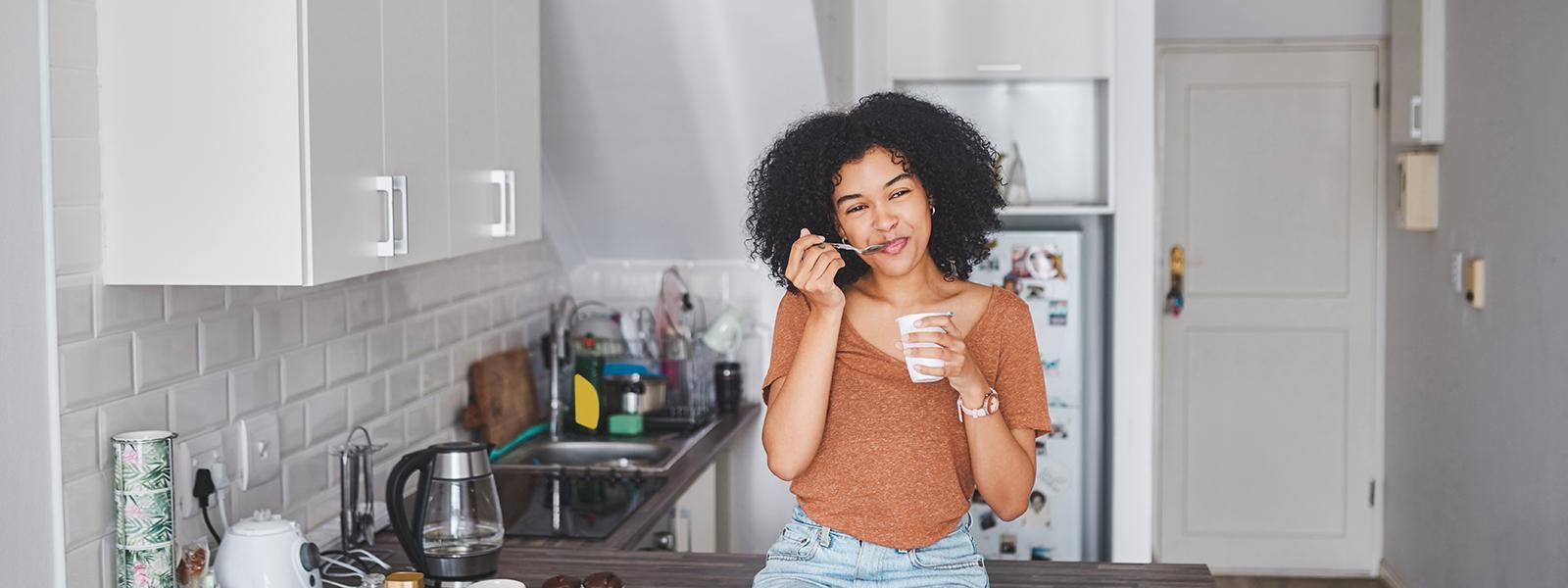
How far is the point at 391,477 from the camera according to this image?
7.07 ft

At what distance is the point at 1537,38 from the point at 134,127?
3312 millimetres

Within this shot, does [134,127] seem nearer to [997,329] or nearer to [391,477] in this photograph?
[391,477]

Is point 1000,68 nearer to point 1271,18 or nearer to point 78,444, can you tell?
point 1271,18

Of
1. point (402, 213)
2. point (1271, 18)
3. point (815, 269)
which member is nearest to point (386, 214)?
point (402, 213)

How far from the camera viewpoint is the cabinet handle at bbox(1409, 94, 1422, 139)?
4.51m

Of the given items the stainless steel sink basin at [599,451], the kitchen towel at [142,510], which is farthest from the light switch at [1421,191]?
the kitchen towel at [142,510]

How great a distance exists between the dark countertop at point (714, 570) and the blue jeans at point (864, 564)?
0.79 feet

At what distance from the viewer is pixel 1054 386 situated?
13.3ft

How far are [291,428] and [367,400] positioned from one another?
0.32 m

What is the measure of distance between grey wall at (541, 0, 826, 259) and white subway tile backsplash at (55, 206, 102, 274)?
1.65 m

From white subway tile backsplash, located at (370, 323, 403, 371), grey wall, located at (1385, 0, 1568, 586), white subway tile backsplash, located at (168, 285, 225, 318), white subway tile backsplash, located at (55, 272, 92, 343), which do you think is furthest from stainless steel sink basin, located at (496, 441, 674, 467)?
grey wall, located at (1385, 0, 1568, 586)

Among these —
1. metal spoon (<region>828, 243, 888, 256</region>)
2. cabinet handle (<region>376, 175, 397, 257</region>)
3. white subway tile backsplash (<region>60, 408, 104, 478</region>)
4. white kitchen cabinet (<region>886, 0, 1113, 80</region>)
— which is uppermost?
white kitchen cabinet (<region>886, 0, 1113, 80</region>)

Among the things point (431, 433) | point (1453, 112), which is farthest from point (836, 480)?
point (1453, 112)

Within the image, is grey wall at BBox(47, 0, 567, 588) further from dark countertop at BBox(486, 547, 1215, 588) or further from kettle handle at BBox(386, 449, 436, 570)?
dark countertop at BBox(486, 547, 1215, 588)
